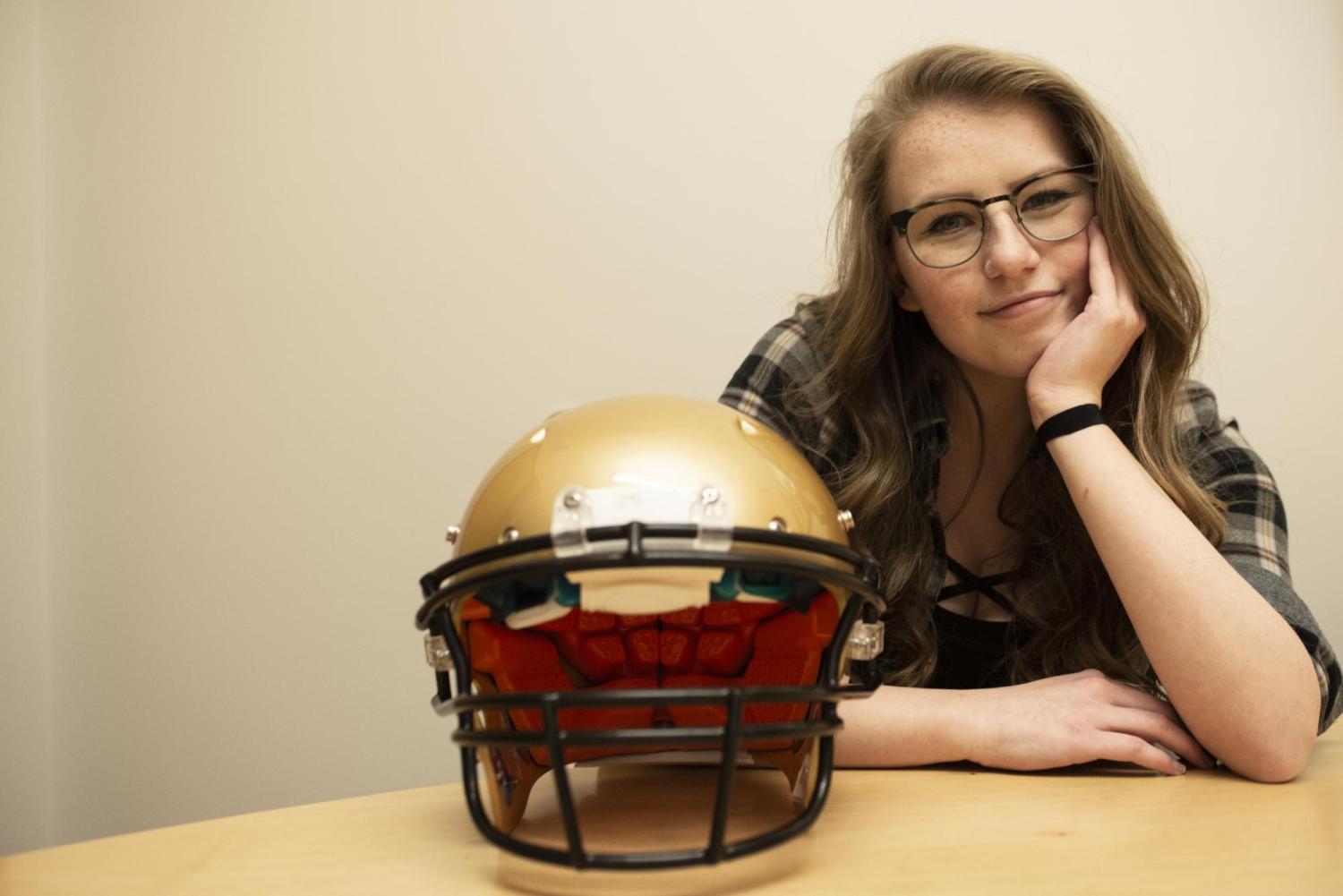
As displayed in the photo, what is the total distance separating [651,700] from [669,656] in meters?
0.25

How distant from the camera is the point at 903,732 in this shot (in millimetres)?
871

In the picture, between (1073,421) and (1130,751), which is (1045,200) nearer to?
(1073,421)

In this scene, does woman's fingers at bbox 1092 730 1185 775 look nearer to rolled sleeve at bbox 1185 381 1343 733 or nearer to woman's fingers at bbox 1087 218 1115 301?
rolled sleeve at bbox 1185 381 1343 733

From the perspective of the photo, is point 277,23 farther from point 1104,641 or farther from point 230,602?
point 1104,641

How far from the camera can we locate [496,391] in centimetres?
150

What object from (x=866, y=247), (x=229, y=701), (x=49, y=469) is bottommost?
(x=229, y=701)

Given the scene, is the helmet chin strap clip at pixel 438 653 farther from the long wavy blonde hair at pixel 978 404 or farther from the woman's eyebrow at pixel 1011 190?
the woman's eyebrow at pixel 1011 190

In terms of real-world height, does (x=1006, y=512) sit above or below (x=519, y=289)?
below

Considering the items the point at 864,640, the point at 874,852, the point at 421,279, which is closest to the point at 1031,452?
the point at 864,640

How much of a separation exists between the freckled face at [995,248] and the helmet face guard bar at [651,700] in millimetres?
453

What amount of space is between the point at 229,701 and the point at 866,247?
1.12 m

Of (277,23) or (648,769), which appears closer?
(648,769)

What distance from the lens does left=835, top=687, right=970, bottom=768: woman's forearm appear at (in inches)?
33.8

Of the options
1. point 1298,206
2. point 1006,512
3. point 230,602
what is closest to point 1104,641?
point 1006,512
